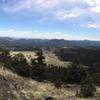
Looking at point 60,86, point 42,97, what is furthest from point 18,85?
point 60,86

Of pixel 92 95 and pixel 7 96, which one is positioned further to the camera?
pixel 92 95

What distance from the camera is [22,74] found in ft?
206

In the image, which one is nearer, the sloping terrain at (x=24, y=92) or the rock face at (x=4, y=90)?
the rock face at (x=4, y=90)

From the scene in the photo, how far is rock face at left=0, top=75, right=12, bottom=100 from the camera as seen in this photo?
127 ft

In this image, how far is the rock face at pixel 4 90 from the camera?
38681mm

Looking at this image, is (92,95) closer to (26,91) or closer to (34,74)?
(26,91)

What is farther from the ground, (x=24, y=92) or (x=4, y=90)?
(x=4, y=90)

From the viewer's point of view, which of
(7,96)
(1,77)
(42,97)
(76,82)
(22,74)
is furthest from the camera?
(76,82)

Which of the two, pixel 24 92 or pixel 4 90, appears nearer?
pixel 4 90

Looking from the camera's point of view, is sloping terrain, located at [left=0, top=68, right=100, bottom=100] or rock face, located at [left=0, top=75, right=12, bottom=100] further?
sloping terrain, located at [left=0, top=68, right=100, bottom=100]

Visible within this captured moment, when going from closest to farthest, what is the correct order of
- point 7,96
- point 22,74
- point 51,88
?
1. point 7,96
2. point 51,88
3. point 22,74

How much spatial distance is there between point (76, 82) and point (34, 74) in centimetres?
1119

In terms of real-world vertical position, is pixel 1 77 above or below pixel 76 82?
above

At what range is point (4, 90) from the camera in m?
41.2
